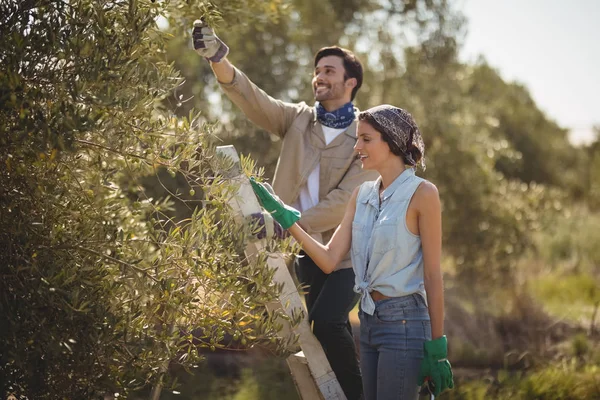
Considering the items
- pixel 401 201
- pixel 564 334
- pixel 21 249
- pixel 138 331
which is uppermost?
pixel 401 201

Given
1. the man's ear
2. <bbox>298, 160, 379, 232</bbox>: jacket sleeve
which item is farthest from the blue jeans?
the man's ear

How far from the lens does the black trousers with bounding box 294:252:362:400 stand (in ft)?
14.3

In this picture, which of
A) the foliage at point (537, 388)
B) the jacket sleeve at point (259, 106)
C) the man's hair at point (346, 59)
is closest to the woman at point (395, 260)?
the jacket sleeve at point (259, 106)

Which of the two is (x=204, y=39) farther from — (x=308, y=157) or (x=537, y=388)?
(x=537, y=388)

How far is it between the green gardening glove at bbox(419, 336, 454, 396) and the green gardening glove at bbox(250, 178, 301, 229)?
892 mm

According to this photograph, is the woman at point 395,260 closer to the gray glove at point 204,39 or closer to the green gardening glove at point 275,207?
the green gardening glove at point 275,207

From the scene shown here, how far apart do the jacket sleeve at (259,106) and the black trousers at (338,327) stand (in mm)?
982

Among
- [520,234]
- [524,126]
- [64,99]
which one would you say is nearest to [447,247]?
[520,234]

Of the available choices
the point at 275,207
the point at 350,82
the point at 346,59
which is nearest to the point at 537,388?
the point at 350,82

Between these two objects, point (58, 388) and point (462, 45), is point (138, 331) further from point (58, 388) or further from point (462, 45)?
point (462, 45)

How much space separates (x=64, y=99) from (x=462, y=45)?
11418mm

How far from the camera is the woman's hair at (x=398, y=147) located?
3863 millimetres

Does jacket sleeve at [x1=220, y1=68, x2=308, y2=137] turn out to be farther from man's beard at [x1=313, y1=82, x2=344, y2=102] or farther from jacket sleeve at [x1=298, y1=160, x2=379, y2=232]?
jacket sleeve at [x1=298, y1=160, x2=379, y2=232]

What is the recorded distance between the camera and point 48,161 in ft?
11.8
